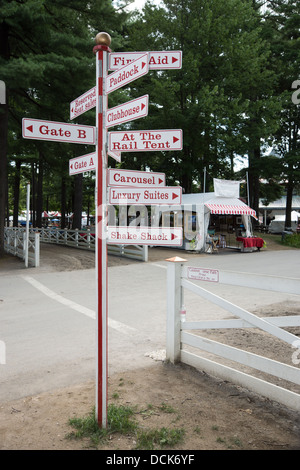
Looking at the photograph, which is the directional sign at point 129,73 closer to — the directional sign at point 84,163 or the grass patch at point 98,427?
the directional sign at point 84,163

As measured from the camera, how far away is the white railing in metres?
14.5

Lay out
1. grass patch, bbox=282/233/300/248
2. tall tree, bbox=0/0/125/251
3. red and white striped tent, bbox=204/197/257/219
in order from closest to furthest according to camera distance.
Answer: tall tree, bbox=0/0/125/251 < red and white striped tent, bbox=204/197/257/219 < grass patch, bbox=282/233/300/248

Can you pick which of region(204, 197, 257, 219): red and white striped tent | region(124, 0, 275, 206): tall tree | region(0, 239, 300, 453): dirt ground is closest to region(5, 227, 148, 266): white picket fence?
region(204, 197, 257, 219): red and white striped tent

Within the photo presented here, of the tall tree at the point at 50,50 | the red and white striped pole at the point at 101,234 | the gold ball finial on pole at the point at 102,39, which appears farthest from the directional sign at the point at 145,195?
the tall tree at the point at 50,50

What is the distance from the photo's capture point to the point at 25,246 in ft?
48.7

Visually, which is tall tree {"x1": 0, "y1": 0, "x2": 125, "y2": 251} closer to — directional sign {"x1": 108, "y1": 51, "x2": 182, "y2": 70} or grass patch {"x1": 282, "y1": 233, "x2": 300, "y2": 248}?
directional sign {"x1": 108, "y1": 51, "x2": 182, "y2": 70}

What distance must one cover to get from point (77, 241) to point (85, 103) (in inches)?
724

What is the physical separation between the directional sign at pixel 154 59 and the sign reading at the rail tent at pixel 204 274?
6.89 ft

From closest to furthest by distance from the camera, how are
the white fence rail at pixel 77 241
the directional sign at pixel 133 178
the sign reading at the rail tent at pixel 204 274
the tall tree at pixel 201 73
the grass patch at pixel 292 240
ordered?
the directional sign at pixel 133 178
the sign reading at the rail tent at pixel 204 274
the white fence rail at pixel 77 241
the tall tree at pixel 201 73
the grass patch at pixel 292 240

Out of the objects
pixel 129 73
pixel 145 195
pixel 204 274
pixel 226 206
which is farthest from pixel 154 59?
pixel 226 206

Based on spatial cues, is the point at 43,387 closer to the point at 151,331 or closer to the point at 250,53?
the point at 151,331

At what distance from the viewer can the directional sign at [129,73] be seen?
308cm

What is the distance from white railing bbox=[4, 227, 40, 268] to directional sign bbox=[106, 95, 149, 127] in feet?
38.2
